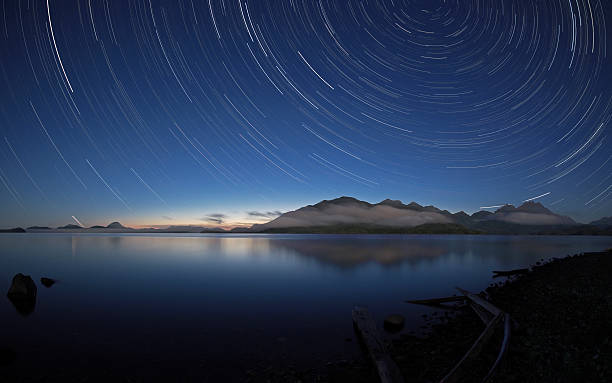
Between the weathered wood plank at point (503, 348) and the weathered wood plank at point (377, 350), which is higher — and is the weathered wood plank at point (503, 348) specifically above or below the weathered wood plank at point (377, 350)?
above

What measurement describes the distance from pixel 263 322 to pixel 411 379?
963 cm

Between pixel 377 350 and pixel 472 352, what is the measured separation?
9.90 feet

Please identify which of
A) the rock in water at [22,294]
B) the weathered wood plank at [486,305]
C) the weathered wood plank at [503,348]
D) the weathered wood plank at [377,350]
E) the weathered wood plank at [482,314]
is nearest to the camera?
the weathered wood plank at [503,348]

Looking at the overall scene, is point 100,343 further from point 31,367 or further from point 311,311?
point 311,311

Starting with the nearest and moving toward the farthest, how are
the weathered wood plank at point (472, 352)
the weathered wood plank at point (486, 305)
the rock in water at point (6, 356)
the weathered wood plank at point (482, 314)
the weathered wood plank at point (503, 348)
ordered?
the weathered wood plank at point (472, 352) < the weathered wood plank at point (503, 348) < the rock in water at point (6, 356) < the weathered wood plank at point (486, 305) < the weathered wood plank at point (482, 314)

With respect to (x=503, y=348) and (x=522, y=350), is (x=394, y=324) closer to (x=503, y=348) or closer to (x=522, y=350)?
(x=503, y=348)

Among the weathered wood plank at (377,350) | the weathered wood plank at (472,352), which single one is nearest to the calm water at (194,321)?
the weathered wood plank at (377,350)

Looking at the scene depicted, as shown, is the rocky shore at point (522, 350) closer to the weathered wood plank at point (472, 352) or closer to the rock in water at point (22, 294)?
the weathered wood plank at point (472, 352)

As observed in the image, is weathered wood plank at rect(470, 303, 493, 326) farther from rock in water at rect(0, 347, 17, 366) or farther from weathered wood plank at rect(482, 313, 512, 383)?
rock in water at rect(0, 347, 17, 366)

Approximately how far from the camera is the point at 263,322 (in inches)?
651

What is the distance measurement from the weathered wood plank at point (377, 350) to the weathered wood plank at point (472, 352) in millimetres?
1399

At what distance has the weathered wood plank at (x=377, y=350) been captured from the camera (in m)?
8.38

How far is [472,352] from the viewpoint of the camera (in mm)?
9008

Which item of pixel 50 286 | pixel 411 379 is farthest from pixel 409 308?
pixel 50 286
